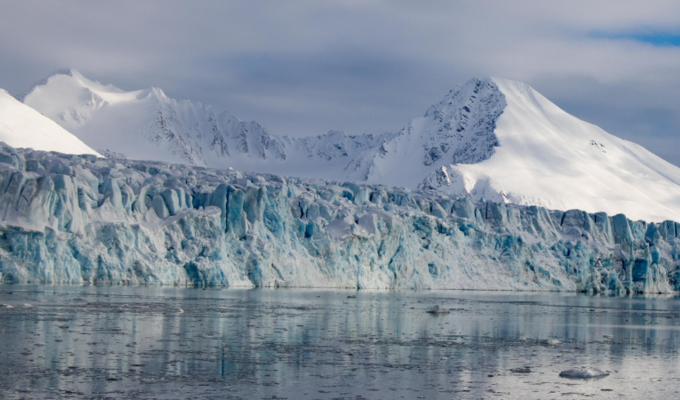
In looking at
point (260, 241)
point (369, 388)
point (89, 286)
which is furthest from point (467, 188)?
point (369, 388)

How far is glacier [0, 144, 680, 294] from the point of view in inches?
1458

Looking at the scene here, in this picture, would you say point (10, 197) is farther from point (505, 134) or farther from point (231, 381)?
point (505, 134)

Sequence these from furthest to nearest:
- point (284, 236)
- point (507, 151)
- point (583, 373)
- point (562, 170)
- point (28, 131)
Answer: point (507, 151) < point (562, 170) < point (28, 131) < point (284, 236) < point (583, 373)

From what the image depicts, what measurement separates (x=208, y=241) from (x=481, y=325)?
21.6 metres

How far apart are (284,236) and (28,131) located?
3189 centimetres

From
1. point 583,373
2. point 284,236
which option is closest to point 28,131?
point 284,236

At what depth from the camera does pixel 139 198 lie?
42000 mm

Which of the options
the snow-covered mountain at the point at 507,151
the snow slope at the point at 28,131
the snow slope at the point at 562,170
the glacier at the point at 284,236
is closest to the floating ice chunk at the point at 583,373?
the glacier at the point at 284,236

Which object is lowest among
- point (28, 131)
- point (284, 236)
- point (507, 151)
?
point (284, 236)

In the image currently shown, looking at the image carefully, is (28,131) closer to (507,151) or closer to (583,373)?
(583,373)

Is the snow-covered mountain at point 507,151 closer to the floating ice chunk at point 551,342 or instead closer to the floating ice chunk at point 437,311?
the floating ice chunk at point 437,311

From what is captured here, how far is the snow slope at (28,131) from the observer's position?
204 feet

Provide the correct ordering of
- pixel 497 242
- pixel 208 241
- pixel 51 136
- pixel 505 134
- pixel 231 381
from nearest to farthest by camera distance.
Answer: pixel 231 381 → pixel 208 241 → pixel 497 242 → pixel 51 136 → pixel 505 134

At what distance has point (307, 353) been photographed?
15.7 meters
